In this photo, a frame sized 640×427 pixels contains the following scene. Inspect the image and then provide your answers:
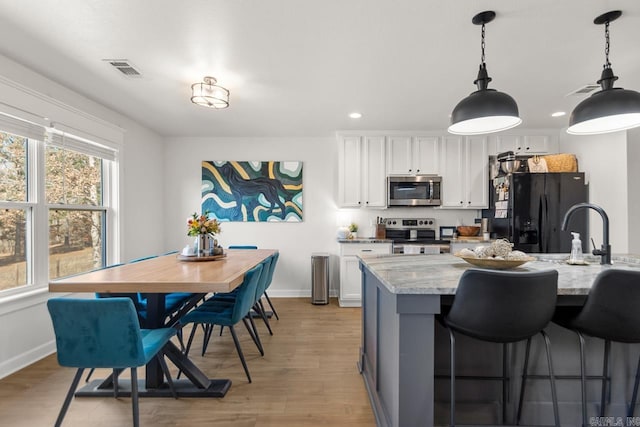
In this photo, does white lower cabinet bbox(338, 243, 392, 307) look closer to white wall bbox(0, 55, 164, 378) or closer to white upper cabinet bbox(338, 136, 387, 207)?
white upper cabinet bbox(338, 136, 387, 207)

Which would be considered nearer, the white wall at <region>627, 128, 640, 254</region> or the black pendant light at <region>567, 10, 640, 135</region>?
the black pendant light at <region>567, 10, 640, 135</region>

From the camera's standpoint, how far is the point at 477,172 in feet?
14.2

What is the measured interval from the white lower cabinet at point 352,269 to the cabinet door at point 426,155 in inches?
48.2

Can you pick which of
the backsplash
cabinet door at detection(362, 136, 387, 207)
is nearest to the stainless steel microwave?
cabinet door at detection(362, 136, 387, 207)

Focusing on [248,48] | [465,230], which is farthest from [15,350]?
[465,230]

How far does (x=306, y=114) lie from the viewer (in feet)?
12.0

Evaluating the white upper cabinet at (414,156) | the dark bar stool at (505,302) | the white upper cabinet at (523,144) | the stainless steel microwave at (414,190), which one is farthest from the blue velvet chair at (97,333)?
the white upper cabinet at (523,144)

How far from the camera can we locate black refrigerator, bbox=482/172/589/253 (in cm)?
364

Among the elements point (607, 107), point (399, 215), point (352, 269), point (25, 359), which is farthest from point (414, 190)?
point (25, 359)

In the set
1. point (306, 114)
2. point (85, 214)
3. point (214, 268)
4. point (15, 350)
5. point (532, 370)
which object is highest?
point (306, 114)

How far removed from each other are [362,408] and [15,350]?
108 inches

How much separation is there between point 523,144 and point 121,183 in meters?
Answer: 5.34

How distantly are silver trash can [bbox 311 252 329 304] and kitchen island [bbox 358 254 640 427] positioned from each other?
2.24 metres

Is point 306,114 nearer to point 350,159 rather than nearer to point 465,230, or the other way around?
point 350,159
